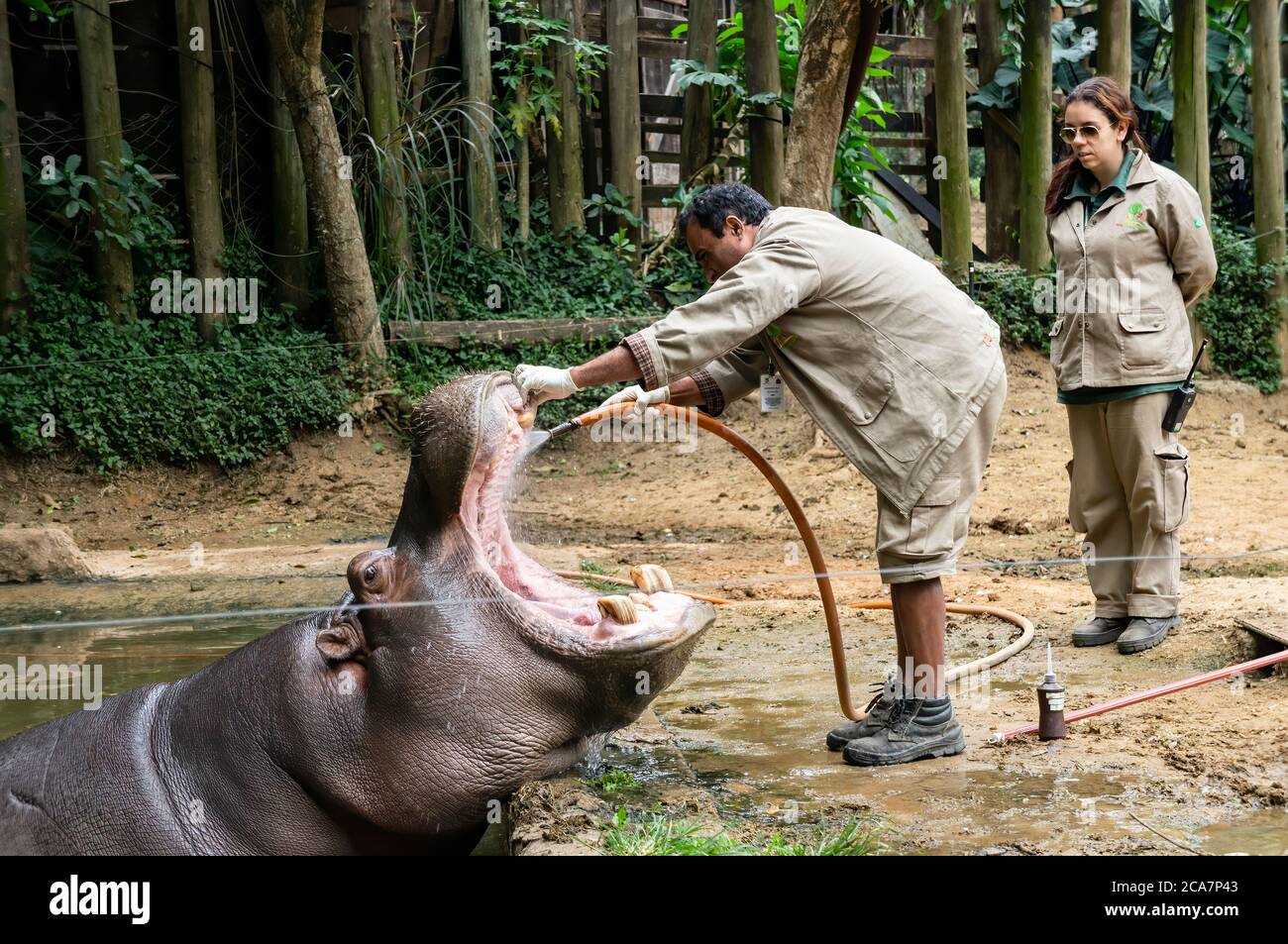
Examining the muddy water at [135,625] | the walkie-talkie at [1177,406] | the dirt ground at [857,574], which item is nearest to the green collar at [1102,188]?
the walkie-talkie at [1177,406]

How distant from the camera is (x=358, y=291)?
9.88m

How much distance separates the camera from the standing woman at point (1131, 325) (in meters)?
5.07

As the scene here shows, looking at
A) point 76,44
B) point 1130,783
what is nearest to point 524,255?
point 76,44

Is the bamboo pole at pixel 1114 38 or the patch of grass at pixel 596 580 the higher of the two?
the bamboo pole at pixel 1114 38

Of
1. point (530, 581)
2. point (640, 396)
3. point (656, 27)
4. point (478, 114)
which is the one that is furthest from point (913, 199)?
point (530, 581)

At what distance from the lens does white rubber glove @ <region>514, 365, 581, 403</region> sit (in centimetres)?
330

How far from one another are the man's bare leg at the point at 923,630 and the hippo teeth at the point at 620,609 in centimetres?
124

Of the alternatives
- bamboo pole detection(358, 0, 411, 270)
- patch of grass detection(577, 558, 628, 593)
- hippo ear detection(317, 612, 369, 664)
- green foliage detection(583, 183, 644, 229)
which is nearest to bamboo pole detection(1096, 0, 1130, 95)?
green foliage detection(583, 183, 644, 229)

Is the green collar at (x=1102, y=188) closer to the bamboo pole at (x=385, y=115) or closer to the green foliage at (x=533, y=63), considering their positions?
the bamboo pole at (x=385, y=115)

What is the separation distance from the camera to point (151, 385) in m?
9.45

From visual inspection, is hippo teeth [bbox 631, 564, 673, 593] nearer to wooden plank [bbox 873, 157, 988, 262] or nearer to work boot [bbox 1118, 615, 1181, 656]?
work boot [bbox 1118, 615, 1181, 656]

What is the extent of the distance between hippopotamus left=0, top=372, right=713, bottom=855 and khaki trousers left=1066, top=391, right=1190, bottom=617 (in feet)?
9.04

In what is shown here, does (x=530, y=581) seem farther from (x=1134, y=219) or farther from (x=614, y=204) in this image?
(x=614, y=204)
